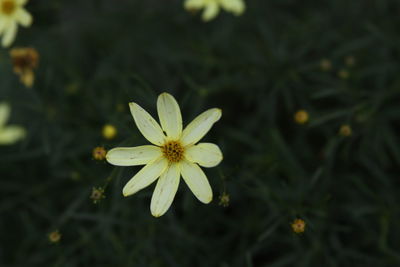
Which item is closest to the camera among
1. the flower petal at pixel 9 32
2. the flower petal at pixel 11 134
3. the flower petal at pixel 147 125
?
the flower petal at pixel 147 125

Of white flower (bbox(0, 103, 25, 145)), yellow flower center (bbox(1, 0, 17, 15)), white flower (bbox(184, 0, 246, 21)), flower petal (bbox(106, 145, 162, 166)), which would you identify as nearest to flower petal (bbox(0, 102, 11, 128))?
white flower (bbox(0, 103, 25, 145))

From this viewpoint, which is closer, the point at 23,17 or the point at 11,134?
the point at 23,17

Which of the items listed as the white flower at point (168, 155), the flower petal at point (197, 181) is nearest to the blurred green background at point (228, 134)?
the white flower at point (168, 155)

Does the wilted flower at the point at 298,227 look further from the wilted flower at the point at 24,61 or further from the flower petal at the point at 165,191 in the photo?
the wilted flower at the point at 24,61

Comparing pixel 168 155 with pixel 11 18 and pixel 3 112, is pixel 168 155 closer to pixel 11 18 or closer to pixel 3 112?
pixel 11 18

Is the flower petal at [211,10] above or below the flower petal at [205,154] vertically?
above

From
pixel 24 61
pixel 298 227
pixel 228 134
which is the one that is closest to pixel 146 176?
pixel 298 227
